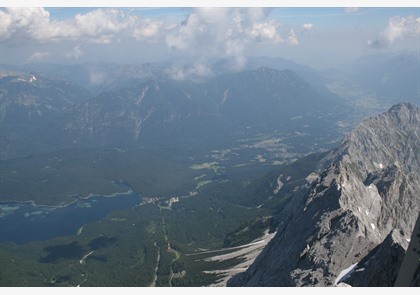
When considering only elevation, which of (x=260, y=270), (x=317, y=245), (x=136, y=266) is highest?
(x=317, y=245)

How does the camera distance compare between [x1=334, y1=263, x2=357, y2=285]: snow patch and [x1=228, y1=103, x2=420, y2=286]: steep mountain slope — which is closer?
[x1=228, y1=103, x2=420, y2=286]: steep mountain slope

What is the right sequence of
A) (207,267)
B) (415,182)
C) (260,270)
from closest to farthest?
(260,270) → (415,182) → (207,267)

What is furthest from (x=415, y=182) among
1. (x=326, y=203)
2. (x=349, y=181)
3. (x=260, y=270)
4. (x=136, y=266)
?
(x=136, y=266)

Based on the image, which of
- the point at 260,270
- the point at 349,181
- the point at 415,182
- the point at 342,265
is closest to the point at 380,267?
the point at 342,265

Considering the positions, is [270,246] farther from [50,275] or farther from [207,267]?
[50,275]

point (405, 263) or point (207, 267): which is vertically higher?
point (405, 263)

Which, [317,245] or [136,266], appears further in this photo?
[136,266]

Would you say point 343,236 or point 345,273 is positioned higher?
point 343,236

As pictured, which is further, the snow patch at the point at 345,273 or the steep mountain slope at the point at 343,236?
the snow patch at the point at 345,273

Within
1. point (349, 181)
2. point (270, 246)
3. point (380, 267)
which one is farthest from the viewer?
point (349, 181)

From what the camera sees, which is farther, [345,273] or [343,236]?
[343,236]
